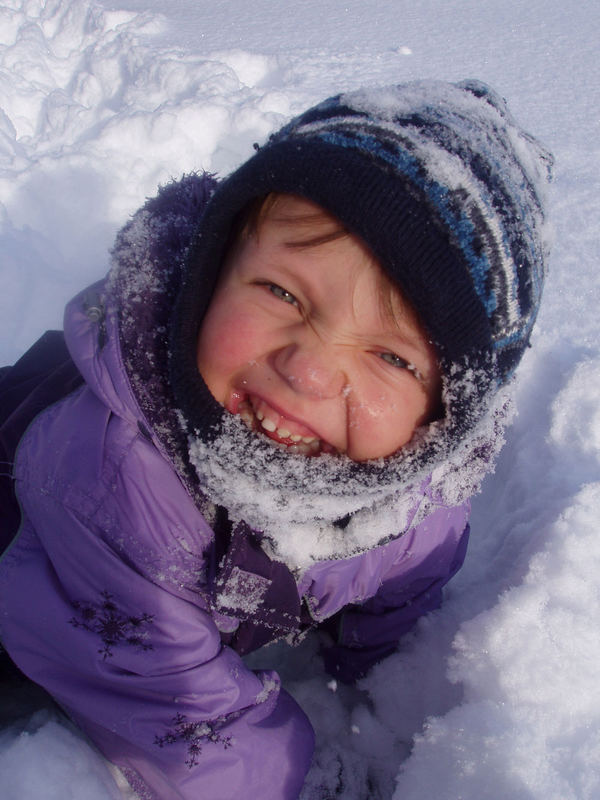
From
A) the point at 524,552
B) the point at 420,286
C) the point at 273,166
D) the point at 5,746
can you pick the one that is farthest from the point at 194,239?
the point at 5,746

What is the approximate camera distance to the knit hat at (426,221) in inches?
29.4

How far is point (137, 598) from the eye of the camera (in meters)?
1.04

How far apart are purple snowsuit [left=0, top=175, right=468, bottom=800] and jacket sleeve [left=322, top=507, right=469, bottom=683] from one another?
0.80ft

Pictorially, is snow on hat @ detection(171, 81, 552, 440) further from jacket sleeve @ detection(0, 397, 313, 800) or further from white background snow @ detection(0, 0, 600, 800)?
white background snow @ detection(0, 0, 600, 800)

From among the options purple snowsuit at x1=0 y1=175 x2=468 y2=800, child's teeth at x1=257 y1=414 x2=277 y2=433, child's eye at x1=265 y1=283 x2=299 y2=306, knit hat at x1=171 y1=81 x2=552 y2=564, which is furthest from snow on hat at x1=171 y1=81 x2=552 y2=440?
purple snowsuit at x1=0 y1=175 x2=468 y2=800

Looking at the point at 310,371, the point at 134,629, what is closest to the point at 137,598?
the point at 134,629

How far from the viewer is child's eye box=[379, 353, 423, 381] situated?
0.83 metres

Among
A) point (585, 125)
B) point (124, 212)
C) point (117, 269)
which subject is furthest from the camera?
point (585, 125)

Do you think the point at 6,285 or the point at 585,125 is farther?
the point at 585,125

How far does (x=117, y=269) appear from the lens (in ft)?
3.27

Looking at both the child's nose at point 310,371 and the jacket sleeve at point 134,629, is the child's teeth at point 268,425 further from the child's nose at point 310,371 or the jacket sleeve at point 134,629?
the jacket sleeve at point 134,629

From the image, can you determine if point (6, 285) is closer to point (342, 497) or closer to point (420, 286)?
point (342, 497)

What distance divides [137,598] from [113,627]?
79 mm

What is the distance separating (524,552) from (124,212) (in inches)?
65.0
